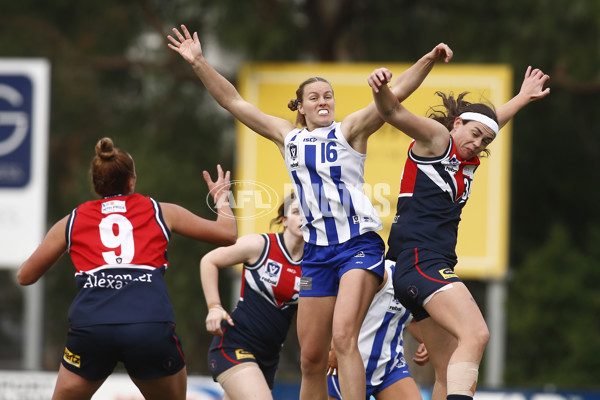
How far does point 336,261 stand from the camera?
19.8 ft

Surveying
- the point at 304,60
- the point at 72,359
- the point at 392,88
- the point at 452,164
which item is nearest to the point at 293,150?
the point at 392,88

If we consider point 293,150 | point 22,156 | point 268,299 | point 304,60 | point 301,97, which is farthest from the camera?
point 304,60

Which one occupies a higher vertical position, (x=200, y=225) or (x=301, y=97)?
(x=301, y=97)

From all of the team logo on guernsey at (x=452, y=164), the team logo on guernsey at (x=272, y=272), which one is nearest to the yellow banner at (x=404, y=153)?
the team logo on guernsey at (x=272, y=272)

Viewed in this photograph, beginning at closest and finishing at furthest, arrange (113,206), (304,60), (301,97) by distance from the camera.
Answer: (113,206) → (301,97) → (304,60)

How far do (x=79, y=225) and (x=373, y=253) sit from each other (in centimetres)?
166

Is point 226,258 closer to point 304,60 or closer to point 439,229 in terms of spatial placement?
point 439,229

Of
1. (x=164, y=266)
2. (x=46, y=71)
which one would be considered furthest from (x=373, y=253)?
(x=46, y=71)

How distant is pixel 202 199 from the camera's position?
16.9m

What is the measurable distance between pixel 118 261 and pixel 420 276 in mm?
1623

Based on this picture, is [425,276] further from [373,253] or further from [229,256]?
[229,256]

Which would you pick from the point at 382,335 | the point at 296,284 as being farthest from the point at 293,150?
the point at 382,335

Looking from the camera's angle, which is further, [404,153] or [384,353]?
[404,153]

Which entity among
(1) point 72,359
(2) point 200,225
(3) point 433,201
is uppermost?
(3) point 433,201
